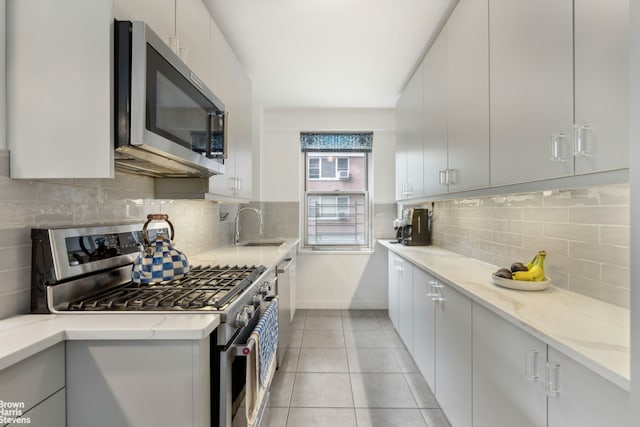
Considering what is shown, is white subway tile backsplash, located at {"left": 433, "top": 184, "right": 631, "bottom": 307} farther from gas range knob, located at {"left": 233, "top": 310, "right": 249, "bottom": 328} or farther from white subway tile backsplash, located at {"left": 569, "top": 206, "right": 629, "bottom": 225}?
gas range knob, located at {"left": 233, "top": 310, "right": 249, "bottom": 328}

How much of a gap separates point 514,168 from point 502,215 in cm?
76

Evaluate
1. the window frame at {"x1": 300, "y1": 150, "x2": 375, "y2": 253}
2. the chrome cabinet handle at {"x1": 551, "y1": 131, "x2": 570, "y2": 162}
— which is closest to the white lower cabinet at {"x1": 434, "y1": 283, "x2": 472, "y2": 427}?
the chrome cabinet handle at {"x1": 551, "y1": 131, "x2": 570, "y2": 162}

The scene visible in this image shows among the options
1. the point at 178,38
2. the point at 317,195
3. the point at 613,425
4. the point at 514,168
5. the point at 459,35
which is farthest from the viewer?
the point at 317,195

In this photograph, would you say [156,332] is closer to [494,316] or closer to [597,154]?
[494,316]

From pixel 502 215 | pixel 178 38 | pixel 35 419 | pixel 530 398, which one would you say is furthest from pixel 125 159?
pixel 502 215

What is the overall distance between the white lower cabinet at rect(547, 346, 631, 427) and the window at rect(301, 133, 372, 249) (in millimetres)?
3377

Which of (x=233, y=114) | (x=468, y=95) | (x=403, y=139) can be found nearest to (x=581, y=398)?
(x=468, y=95)

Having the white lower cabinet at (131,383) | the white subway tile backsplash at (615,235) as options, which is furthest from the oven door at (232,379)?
the white subway tile backsplash at (615,235)

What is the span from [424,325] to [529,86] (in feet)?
5.10

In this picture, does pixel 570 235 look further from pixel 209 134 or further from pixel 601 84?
pixel 209 134

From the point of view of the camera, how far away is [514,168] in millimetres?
1404

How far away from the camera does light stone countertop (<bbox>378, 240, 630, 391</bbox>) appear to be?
31.7 inches

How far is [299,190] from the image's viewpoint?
419cm

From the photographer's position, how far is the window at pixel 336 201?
4.34 metres
